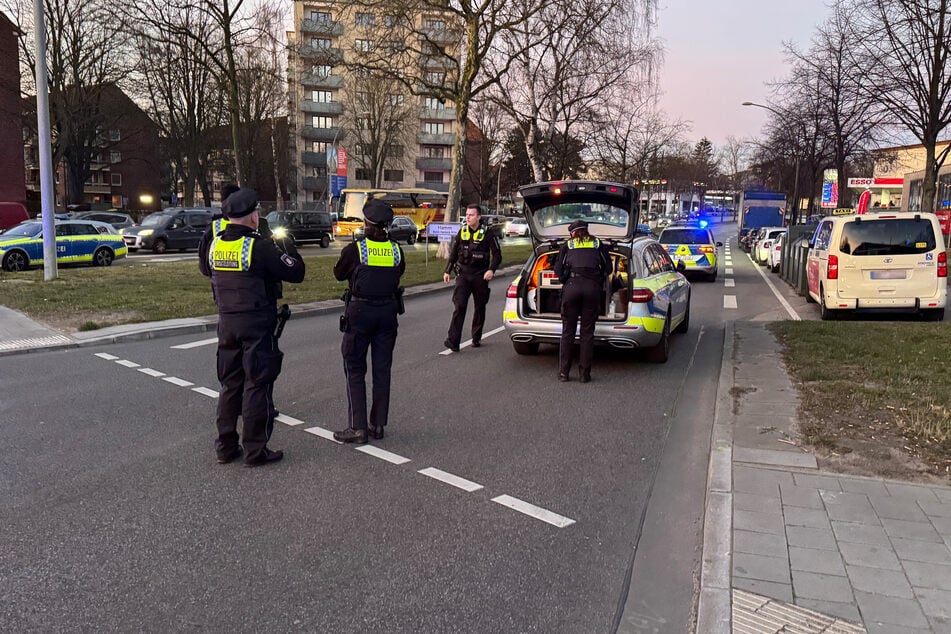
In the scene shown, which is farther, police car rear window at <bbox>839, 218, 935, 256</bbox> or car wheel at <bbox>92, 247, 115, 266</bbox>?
car wheel at <bbox>92, 247, 115, 266</bbox>

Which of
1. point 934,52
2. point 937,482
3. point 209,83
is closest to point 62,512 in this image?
point 937,482

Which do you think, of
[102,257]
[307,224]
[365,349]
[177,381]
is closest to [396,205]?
[307,224]

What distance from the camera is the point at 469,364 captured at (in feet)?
27.2

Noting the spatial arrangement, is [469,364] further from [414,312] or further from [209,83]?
[209,83]

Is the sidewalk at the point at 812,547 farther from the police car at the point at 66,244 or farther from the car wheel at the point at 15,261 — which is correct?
the car wheel at the point at 15,261

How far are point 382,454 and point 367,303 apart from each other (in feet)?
3.58

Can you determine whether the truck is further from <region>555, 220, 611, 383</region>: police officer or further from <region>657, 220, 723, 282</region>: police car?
<region>555, 220, 611, 383</region>: police officer

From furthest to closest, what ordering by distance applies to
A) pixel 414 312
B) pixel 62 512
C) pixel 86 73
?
1. pixel 86 73
2. pixel 414 312
3. pixel 62 512

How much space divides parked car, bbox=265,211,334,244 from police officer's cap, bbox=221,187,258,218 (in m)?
27.8

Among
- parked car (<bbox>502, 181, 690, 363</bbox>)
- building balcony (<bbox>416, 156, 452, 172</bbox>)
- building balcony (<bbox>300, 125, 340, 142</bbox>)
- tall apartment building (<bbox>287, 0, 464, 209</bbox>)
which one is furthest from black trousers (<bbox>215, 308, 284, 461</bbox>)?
building balcony (<bbox>416, 156, 452, 172</bbox>)

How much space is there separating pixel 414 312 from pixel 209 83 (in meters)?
36.0

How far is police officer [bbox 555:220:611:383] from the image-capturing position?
7.17m

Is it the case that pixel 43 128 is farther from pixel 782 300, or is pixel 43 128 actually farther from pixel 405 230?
pixel 405 230

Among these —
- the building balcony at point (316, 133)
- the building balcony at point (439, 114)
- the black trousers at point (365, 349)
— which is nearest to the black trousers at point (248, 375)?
the black trousers at point (365, 349)
